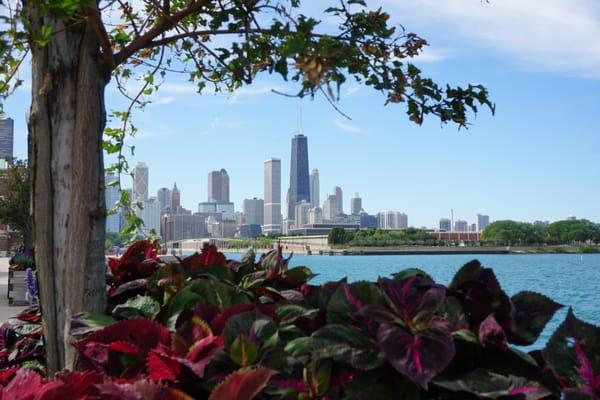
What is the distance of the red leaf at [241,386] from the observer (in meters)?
1.39

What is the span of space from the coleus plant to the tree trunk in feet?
1.41

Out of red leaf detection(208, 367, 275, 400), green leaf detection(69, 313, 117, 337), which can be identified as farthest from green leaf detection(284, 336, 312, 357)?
green leaf detection(69, 313, 117, 337)

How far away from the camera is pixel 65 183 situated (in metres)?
2.57

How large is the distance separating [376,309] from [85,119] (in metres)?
1.60

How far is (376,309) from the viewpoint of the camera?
5.18 feet

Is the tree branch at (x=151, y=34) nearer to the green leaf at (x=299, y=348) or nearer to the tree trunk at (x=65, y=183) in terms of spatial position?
the tree trunk at (x=65, y=183)

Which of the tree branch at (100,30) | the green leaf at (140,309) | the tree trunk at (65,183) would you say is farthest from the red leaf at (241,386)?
the tree branch at (100,30)

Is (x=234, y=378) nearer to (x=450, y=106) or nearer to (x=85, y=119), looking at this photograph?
(x=85, y=119)

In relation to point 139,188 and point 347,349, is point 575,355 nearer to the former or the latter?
point 347,349

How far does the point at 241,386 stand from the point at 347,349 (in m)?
0.29

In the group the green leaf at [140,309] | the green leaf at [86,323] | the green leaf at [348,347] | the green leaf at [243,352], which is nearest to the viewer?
the green leaf at [348,347]

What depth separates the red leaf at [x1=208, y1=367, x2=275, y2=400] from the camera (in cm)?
139

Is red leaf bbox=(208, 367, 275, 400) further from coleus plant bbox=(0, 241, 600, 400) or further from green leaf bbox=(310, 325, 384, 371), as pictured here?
green leaf bbox=(310, 325, 384, 371)

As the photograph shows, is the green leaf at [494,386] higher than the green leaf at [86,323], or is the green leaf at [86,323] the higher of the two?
the green leaf at [86,323]
